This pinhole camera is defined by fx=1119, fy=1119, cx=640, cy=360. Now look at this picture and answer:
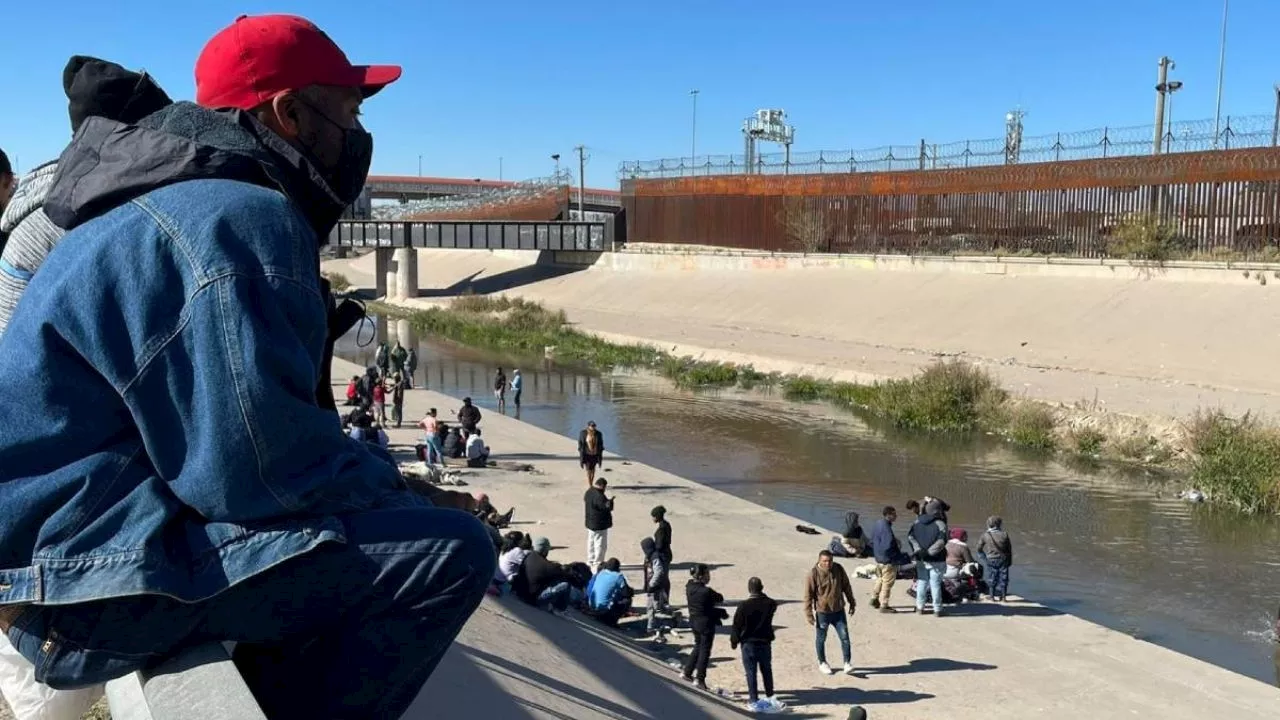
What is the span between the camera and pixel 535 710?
5414 mm

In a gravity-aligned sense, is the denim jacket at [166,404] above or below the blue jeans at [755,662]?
above

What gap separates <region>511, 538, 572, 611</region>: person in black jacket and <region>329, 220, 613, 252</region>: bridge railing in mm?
56439

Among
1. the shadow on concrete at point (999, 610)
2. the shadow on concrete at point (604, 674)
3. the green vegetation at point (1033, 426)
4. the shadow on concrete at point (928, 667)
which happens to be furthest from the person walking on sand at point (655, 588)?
the green vegetation at point (1033, 426)

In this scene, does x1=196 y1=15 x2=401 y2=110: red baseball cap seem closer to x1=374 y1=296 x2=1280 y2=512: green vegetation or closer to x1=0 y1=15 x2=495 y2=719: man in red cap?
x1=0 y1=15 x2=495 y2=719: man in red cap

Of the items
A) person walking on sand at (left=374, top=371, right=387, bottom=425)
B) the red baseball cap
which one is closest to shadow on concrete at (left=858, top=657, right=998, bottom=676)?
the red baseball cap

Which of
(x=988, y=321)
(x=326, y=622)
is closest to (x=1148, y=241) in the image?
(x=988, y=321)

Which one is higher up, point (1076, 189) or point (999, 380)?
point (1076, 189)

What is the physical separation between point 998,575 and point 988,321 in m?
27.8

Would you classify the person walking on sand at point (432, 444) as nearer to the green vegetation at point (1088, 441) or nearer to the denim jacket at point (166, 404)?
the green vegetation at point (1088, 441)

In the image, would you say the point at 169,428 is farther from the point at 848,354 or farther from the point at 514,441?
the point at 848,354

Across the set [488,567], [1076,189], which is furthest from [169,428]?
[1076,189]

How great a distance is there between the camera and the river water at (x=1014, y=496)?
1468cm

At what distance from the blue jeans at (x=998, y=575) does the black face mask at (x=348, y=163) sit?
1231cm

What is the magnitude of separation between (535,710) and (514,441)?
58.9 feet
